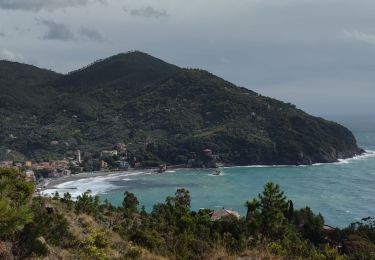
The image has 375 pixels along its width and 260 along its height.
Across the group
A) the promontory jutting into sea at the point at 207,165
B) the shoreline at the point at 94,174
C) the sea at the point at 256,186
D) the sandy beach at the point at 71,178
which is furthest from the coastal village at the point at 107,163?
the sea at the point at 256,186

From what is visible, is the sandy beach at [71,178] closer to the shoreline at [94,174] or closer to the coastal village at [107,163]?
the shoreline at [94,174]

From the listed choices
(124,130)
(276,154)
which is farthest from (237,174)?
(124,130)

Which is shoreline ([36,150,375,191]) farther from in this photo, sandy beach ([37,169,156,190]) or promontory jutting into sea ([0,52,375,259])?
promontory jutting into sea ([0,52,375,259])

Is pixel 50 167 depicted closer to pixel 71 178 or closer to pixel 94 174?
pixel 71 178

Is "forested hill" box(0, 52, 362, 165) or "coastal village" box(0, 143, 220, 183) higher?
"forested hill" box(0, 52, 362, 165)

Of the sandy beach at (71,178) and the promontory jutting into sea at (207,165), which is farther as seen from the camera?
the sandy beach at (71,178)

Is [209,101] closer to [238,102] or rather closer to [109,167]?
[238,102]

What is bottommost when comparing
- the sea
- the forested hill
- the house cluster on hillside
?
the sea

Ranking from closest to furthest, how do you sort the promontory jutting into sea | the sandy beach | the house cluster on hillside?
the promontory jutting into sea
the sandy beach
the house cluster on hillside

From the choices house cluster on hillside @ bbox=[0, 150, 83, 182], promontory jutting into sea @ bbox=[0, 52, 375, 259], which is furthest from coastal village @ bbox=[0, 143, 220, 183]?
promontory jutting into sea @ bbox=[0, 52, 375, 259]
